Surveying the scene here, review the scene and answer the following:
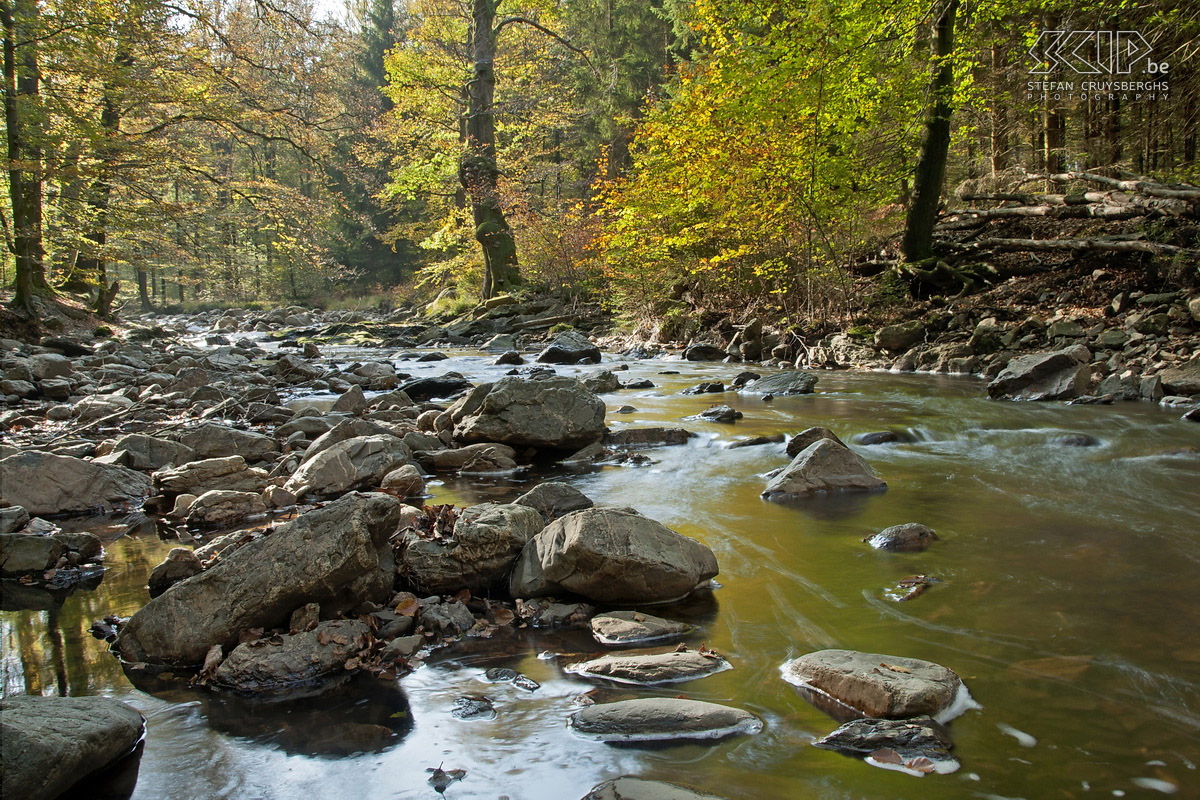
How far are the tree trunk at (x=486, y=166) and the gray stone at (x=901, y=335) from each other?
1297cm

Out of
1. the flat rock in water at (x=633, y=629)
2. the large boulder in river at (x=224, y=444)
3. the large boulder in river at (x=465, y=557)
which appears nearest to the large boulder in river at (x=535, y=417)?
the large boulder in river at (x=224, y=444)

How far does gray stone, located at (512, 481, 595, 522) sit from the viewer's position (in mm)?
4660

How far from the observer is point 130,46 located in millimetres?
11289

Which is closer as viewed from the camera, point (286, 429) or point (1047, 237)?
point (286, 429)

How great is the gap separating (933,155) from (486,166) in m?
13.1

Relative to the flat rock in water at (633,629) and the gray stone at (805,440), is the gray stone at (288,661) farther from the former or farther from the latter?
the gray stone at (805,440)

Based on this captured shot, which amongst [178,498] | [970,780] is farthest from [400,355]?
[970,780]

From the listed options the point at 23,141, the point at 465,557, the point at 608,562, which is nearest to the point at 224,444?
the point at 465,557

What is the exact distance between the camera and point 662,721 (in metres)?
2.57

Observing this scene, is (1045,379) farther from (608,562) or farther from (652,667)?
(652,667)

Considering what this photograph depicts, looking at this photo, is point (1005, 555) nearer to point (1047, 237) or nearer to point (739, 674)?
point (739, 674)

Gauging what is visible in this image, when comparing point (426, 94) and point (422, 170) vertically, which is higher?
point (426, 94)

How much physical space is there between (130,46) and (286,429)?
7809 millimetres

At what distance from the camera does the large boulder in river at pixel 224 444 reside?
6594 millimetres
